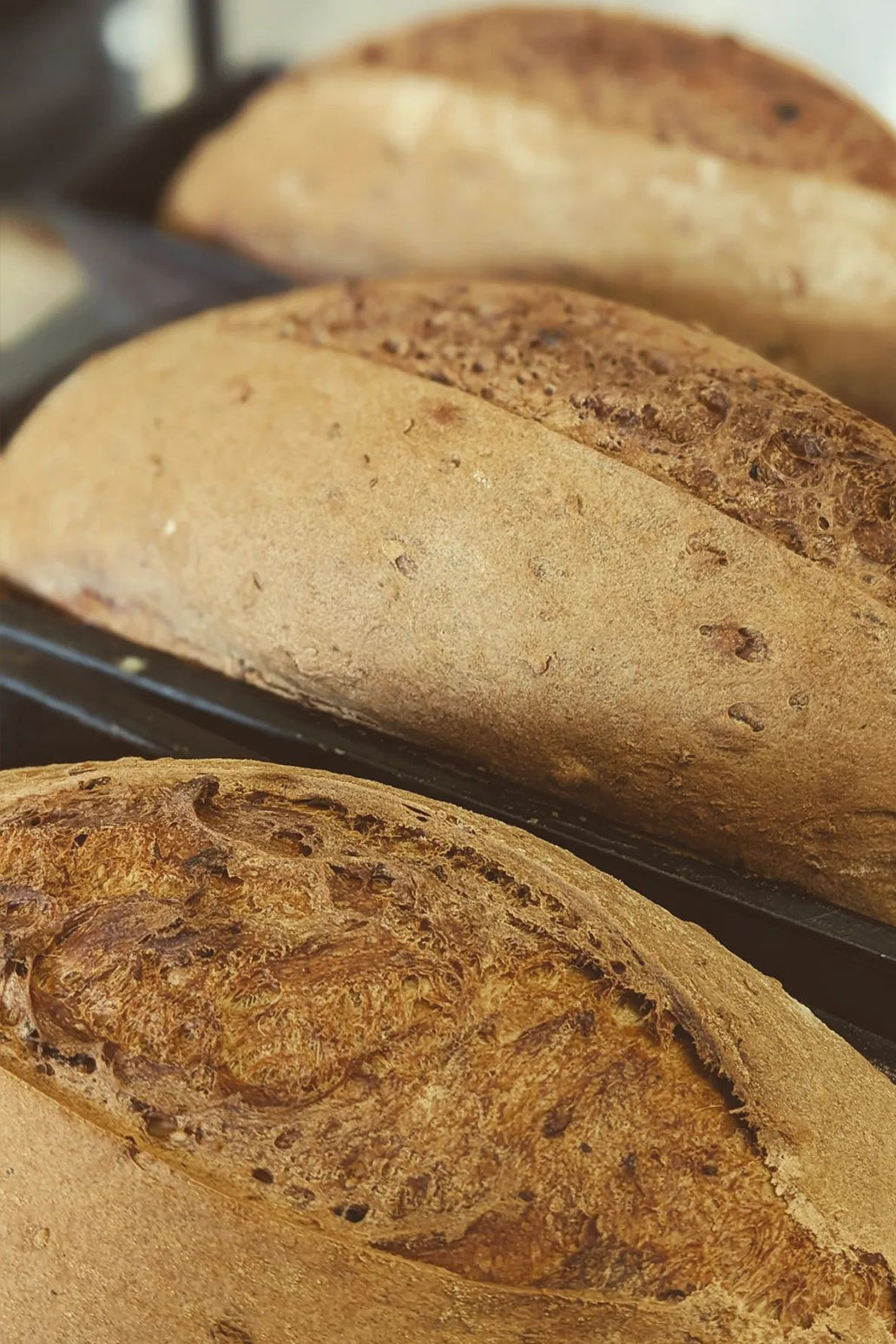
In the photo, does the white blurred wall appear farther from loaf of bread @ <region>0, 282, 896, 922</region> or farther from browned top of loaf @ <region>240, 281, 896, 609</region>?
loaf of bread @ <region>0, 282, 896, 922</region>

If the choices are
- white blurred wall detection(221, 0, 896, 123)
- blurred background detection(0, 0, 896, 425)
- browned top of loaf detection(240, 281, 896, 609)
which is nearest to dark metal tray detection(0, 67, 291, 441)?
blurred background detection(0, 0, 896, 425)

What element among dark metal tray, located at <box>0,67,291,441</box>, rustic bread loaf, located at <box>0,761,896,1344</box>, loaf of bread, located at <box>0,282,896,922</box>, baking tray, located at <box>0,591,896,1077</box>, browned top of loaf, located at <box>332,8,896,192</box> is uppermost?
browned top of loaf, located at <box>332,8,896,192</box>

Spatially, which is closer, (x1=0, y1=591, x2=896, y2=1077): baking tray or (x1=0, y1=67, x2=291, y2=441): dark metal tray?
(x1=0, y1=591, x2=896, y2=1077): baking tray

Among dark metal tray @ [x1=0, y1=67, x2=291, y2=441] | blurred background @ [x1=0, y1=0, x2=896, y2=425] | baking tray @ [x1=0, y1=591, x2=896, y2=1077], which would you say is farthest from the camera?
blurred background @ [x1=0, y1=0, x2=896, y2=425]

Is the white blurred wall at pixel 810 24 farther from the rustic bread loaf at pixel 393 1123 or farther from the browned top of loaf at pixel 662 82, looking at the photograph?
the rustic bread loaf at pixel 393 1123

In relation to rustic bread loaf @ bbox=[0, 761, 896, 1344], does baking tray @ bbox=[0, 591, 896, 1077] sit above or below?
above

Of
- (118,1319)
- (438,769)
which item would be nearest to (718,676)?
(438,769)

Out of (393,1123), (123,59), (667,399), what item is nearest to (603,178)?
(667,399)
